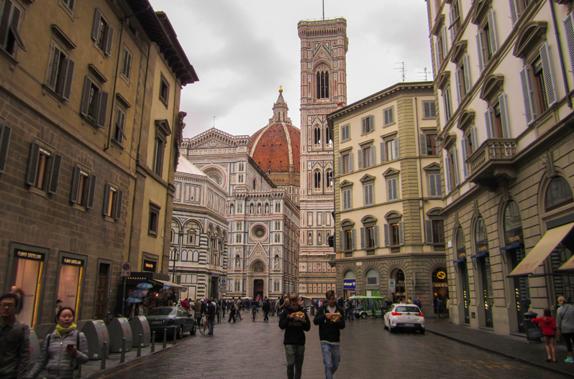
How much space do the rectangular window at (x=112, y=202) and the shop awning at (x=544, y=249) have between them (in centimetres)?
1614

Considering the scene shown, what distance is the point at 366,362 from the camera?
45.6ft

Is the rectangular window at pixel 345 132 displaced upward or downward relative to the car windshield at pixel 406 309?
upward

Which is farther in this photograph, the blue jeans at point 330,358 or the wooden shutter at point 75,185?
the wooden shutter at point 75,185

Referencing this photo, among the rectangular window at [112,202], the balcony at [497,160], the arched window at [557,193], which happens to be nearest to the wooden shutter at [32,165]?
the rectangular window at [112,202]

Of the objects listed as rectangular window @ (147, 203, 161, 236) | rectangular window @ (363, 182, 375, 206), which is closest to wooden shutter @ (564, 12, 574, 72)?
rectangular window @ (147, 203, 161, 236)

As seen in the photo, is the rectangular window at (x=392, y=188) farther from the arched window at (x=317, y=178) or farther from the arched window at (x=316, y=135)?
the arched window at (x=316, y=135)

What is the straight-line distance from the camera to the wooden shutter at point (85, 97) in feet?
61.5

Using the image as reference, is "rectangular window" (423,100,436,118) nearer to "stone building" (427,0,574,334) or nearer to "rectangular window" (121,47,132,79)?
"stone building" (427,0,574,334)

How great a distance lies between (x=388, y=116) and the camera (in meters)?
44.5

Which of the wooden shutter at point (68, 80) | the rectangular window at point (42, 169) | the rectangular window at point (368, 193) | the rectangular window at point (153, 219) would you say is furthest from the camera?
the rectangular window at point (368, 193)

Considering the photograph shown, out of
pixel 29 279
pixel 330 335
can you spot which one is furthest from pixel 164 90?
pixel 330 335

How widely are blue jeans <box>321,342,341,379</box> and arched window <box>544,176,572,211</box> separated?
10841 millimetres

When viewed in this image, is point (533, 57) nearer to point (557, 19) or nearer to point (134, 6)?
point (557, 19)

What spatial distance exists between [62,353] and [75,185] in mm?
13230
